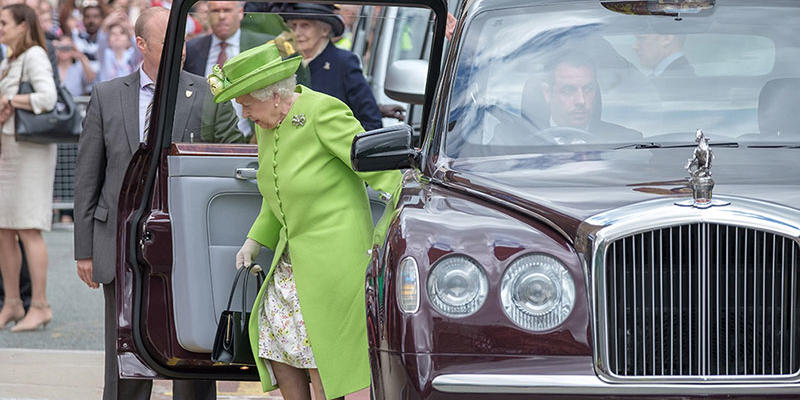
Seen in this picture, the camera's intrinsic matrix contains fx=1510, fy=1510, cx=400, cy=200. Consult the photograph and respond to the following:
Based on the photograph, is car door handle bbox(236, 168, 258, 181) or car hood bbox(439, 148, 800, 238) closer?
car hood bbox(439, 148, 800, 238)

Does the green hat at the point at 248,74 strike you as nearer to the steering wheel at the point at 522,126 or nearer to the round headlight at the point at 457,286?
the steering wheel at the point at 522,126

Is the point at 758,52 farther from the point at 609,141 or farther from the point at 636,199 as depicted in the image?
the point at 636,199

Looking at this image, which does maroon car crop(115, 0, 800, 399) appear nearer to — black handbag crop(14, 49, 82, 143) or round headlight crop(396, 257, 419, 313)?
round headlight crop(396, 257, 419, 313)

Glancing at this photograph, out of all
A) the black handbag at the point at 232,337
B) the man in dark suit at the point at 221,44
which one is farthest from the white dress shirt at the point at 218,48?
the black handbag at the point at 232,337

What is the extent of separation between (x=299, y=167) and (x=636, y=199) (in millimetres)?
1673

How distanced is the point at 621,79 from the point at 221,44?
7.69ft

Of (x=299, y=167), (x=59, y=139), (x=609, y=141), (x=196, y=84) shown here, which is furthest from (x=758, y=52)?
(x=59, y=139)

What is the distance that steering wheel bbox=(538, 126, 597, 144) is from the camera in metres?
5.11

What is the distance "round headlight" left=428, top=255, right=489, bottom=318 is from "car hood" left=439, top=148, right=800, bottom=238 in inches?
10.3

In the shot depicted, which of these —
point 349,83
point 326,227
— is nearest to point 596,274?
point 326,227

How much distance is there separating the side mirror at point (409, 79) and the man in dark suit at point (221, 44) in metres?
0.80

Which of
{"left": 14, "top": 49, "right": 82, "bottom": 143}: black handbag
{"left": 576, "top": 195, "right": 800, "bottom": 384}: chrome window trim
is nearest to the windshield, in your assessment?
{"left": 576, "top": 195, "right": 800, "bottom": 384}: chrome window trim

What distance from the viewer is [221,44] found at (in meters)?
6.99

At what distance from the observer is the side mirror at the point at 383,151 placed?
202 inches
